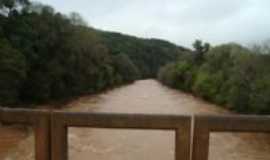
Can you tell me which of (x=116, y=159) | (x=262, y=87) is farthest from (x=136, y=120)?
(x=262, y=87)

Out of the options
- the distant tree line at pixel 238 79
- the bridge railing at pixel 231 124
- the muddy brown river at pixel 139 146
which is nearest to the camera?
the bridge railing at pixel 231 124

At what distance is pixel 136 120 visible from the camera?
1.82m

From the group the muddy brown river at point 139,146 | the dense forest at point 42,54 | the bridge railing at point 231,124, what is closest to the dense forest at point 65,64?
the dense forest at point 42,54

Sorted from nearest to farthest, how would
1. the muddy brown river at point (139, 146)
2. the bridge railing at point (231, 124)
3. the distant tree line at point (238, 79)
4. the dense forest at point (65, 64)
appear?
1. the bridge railing at point (231, 124)
2. the muddy brown river at point (139, 146)
3. the distant tree line at point (238, 79)
4. the dense forest at point (65, 64)

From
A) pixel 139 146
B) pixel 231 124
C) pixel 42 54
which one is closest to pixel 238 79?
pixel 139 146

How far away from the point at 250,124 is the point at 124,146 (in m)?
9.36

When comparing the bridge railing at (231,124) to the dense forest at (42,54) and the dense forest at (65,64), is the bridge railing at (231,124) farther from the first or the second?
the dense forest at (42,54)

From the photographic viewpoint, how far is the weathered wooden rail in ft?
5.92

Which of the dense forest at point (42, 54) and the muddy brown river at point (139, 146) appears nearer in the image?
the muddy brown river at point (139, 146)

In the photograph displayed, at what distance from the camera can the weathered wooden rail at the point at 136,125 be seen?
5.92 ft

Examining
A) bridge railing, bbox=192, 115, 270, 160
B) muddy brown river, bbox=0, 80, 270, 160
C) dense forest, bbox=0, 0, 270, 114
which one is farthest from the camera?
dense forest, bbox=0, 0, 270, 114

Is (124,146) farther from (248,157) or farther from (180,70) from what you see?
(180,70)

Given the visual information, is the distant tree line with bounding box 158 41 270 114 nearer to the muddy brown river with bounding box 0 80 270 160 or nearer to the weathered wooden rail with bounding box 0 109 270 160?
the muddy brown river with bounding box 0 80 270 160

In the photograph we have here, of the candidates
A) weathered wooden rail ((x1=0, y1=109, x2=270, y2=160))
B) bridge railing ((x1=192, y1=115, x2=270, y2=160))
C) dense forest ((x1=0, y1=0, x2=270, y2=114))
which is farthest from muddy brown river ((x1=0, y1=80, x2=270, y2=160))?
bridge railing ((x1=192, y1=115, x2=270, y2=160))
